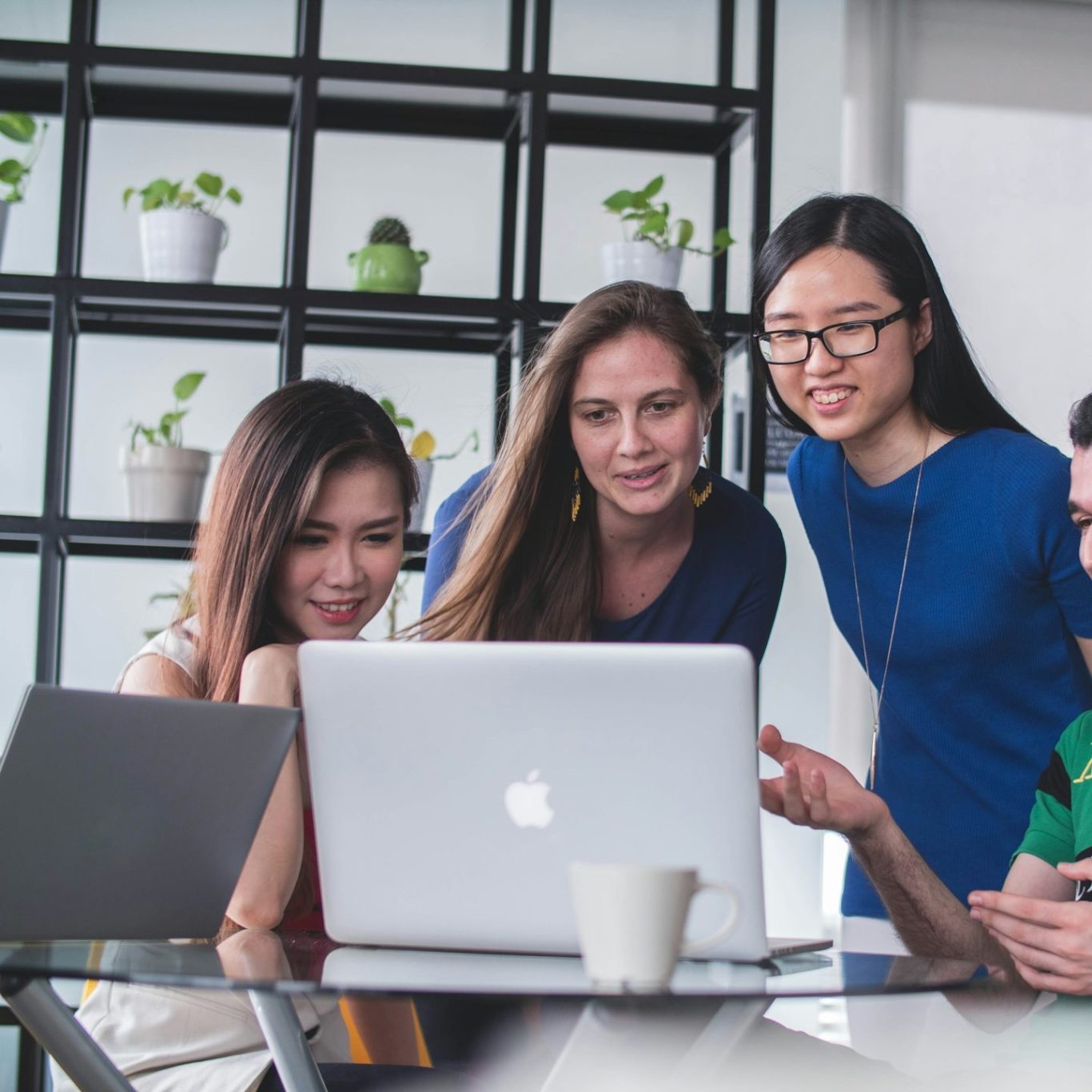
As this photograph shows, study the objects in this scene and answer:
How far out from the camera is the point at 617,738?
100 centimetres

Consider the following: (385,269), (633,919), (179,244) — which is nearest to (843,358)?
(633,919)

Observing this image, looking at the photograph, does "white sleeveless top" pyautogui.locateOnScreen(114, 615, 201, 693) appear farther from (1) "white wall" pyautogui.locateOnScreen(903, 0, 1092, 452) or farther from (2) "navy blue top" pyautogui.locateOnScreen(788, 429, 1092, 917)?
(1) "white wall" pyautogui.locateOnScreen(903, 0, 1092, 452)

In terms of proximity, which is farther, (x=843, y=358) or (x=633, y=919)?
(x=843, y=358)

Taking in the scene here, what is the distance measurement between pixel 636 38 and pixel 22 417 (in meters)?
1.85

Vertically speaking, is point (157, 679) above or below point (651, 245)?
below

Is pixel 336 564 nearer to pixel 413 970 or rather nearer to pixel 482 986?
pixel 413 970

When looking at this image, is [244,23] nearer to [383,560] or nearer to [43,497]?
[43,497]

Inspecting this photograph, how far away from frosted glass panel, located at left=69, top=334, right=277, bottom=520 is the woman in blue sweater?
1315 millimetres

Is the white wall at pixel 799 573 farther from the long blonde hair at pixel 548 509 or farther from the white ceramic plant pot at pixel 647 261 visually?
the long blonde hair at pixel 548 509

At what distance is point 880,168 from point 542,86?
1.20 metres

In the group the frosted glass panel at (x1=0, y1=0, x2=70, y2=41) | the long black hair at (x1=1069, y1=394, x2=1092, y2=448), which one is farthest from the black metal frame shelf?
the long black hair at (x1=1069, y1=394, x2=1092, y2=448)

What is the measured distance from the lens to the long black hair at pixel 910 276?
1.93 metres

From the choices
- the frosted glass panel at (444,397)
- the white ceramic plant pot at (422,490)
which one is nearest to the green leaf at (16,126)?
A: the frosted glass panel at (444,397)

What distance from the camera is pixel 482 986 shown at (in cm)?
85
